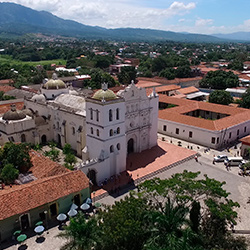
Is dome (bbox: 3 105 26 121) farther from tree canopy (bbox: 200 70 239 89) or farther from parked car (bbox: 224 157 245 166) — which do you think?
tree canopy (bbox: 200 70 239 89)

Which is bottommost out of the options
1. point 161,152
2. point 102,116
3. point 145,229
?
point 161,152

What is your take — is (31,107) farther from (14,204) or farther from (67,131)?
(14,204)

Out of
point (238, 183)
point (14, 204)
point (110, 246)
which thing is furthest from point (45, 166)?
point (238, 183)

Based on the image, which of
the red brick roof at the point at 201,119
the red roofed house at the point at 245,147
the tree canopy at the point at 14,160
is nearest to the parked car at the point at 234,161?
the red roofed house at the point at 245,147

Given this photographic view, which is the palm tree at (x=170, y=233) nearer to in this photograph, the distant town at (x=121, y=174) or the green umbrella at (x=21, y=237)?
the distant town at (x=121, y=174)

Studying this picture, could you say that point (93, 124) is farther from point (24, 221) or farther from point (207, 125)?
point (207, 125)

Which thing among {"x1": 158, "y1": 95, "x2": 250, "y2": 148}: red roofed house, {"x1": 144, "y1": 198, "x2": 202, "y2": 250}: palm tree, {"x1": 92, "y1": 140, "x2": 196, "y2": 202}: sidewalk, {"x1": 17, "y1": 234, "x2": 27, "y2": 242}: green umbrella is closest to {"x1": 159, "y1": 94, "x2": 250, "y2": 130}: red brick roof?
{"x1": 158, "y1": 95, "x2": 250, "y2": 148}: red roofed house
